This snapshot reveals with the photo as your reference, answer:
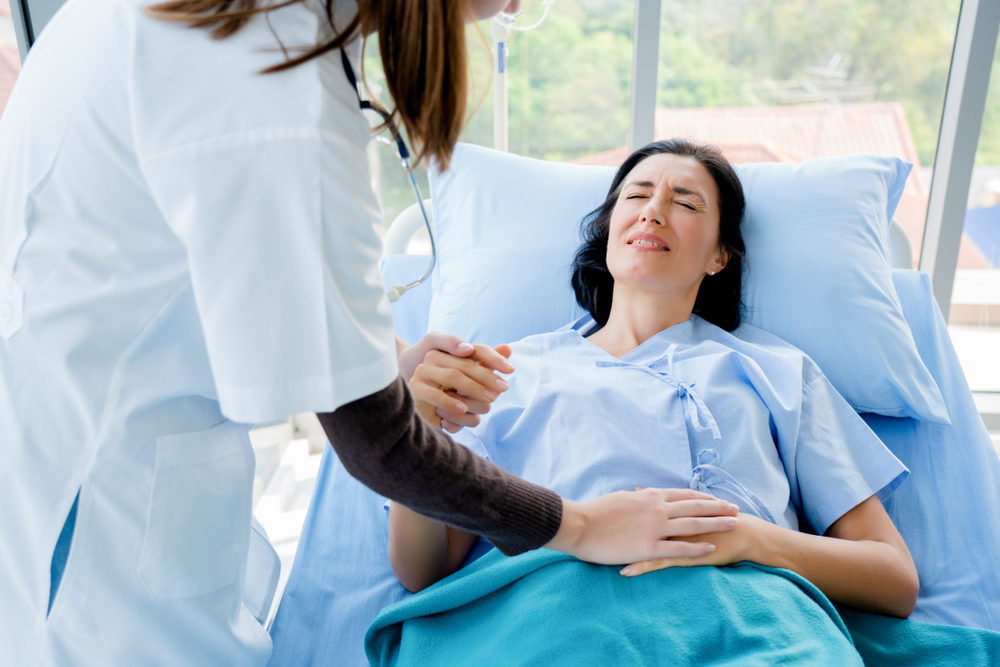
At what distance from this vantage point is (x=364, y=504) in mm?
1535

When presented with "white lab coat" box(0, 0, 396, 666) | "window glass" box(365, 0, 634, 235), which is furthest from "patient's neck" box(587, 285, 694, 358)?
"window glass" box(365, 0, 634, 235)

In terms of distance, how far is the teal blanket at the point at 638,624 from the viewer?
3.05ft

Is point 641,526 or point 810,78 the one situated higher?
point 810,78

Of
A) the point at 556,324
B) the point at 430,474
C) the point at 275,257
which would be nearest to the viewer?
the point at 275,257

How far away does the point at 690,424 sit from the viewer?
50.6 inches

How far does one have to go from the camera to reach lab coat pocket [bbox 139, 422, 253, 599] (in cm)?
80

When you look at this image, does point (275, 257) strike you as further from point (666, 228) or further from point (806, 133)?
point (806, 133)

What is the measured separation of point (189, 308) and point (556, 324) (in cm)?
113

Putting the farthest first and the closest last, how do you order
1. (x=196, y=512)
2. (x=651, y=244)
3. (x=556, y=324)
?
(x=556, y=324)
(x=651, y=244)
(x=196, y=512)

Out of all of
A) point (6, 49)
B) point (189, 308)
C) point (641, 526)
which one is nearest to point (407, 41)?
point (189, 308)

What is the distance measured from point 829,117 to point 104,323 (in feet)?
9.93

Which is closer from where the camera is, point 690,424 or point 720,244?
point 690,424

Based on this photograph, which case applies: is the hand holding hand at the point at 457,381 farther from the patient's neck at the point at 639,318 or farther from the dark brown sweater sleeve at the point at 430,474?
the patient's neck at the point at 639,318

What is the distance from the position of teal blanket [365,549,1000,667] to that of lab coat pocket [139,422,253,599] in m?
0.33
